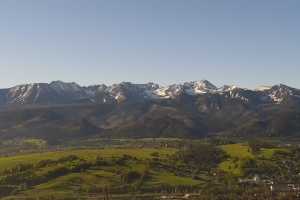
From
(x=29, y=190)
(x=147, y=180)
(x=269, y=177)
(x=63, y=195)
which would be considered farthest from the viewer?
(x=269, y=177)

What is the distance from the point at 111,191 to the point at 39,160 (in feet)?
167

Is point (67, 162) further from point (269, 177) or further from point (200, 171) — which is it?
point (269, 177)

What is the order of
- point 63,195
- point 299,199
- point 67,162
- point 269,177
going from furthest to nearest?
point 67,162, point 269,177, point 63,195, point 299,199

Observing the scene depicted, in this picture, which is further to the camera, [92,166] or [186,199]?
[92,166]

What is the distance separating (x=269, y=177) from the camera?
17038cm

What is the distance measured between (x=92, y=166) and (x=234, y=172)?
42.8m

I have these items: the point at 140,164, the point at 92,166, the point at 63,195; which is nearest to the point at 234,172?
the point at 140,164

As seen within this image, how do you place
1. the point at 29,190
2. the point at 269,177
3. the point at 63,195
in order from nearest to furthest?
the point at 63,195 < the point at 29,190 < the point at 269,177

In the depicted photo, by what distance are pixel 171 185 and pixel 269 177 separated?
34053 mm

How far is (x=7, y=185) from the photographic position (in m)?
152

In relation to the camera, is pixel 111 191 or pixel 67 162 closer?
pixel 111 191

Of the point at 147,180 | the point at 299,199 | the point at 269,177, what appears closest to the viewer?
the point at 299,199

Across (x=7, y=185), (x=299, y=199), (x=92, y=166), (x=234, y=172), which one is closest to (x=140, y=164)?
(x=92, y=166)

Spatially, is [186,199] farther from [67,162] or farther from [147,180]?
[67,162]
